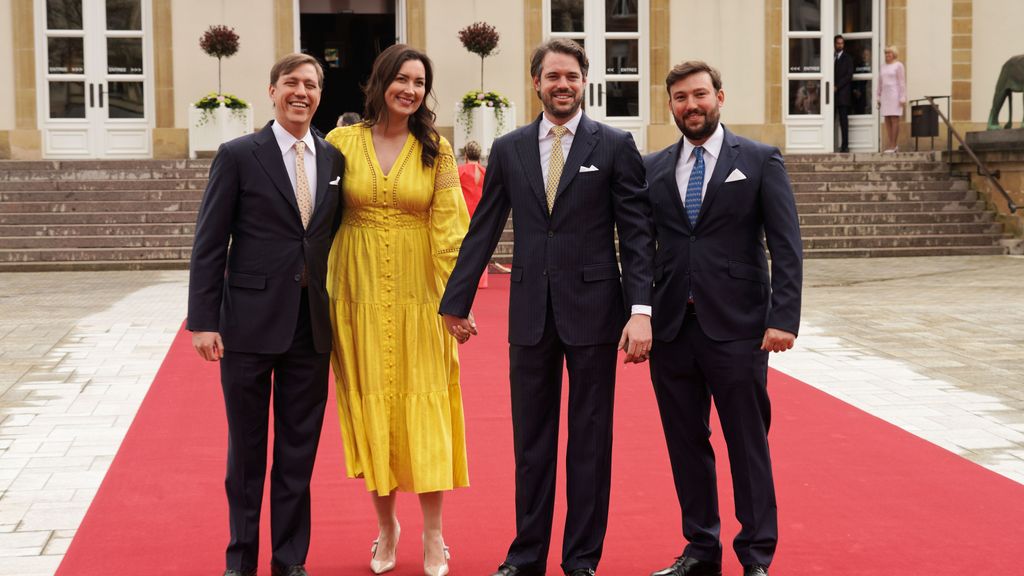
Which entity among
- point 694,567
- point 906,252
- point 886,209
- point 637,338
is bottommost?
point 694,567

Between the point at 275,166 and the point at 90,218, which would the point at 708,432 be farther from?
the point at 90,218

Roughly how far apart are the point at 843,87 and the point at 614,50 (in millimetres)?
3613

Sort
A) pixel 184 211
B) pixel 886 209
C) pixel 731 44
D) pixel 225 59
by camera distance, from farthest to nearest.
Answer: pixel 731 44
pixel 225 59
pixel 886 209
pixel 184 211

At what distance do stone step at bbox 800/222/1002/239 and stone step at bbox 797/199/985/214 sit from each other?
37 centimetres

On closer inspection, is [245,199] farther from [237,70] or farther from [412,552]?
[237,70]

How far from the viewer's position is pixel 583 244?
432 cm

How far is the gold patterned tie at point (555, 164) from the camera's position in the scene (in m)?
4.35

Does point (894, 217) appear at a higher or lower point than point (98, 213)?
lower

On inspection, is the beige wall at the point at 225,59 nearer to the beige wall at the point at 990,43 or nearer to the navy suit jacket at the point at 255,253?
the beige wall at the point at 990,43

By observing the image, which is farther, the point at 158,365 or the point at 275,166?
the point at 158,365

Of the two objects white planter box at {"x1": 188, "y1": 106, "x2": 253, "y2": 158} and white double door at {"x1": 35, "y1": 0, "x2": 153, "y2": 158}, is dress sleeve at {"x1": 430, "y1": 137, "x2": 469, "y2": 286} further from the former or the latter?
white double door at {"x1": 35, "y1": 0, "x2": 153, "y2": 158}

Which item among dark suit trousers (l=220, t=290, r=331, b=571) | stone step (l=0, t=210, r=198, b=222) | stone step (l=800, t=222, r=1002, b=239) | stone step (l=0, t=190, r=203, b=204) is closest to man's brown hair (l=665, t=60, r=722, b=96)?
dark suit trousers (l=220, t=290, r=331, b=571)

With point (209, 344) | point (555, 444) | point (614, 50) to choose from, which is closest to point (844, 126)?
point (614, 50)

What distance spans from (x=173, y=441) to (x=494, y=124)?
13472 millimetres
